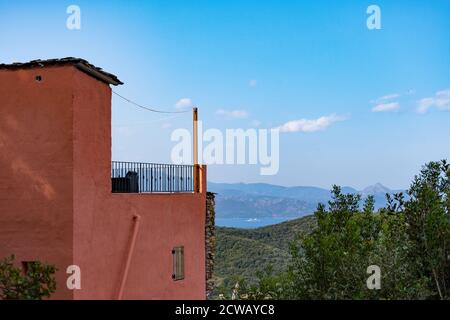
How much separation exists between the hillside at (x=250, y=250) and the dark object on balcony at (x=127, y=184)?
22.0 metres

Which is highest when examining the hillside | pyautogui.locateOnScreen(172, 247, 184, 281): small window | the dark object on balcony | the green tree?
the dark object on balcony

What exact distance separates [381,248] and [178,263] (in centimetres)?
618

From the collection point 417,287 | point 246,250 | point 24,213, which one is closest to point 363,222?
point 417,287

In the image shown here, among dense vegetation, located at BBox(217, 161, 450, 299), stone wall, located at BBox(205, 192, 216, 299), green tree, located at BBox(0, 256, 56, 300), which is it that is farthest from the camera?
stone wall, located at BBox(205, 192, 216, 299)

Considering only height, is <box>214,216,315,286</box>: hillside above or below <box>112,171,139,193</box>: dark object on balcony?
below

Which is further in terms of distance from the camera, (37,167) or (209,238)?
(209,238)

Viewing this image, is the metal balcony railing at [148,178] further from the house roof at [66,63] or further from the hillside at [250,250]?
the hillside at [250,250]

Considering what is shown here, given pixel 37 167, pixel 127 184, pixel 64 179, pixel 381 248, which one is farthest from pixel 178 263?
pixel 381 248

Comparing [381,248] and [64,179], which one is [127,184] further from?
[381,248]

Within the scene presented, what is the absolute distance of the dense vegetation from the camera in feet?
36.7

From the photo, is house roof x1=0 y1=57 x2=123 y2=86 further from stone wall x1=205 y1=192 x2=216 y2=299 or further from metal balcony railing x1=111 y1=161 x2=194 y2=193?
stone wall x1=205 y1=192 x2=216 y2=299

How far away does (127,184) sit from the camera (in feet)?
46.8

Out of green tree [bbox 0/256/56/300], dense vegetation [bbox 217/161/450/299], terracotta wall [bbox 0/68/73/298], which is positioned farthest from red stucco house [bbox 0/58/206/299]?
dense vegetation [bbox 217/161/450/299]
